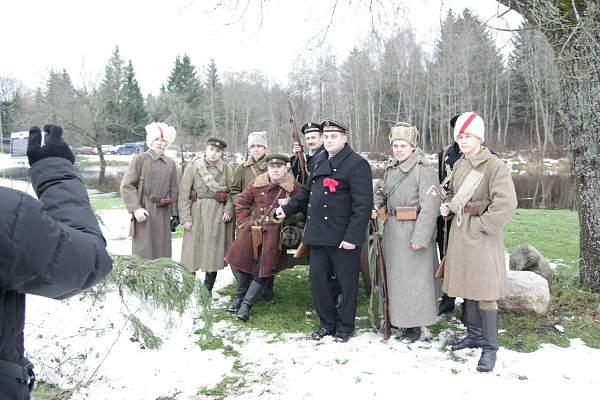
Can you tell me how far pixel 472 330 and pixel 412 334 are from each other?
565mm

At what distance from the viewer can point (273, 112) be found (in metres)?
58.5

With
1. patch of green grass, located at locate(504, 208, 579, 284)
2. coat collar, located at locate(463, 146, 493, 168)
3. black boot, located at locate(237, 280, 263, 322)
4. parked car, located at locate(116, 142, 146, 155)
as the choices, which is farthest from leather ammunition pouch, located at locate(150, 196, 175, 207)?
parked car, located at locate(116, 142, 146, 155)

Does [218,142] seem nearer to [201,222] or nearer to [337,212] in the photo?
[201,222]

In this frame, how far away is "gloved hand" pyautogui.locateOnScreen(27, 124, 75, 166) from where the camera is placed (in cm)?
174

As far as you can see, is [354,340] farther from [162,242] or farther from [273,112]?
[273,112]

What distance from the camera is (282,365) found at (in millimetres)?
4340

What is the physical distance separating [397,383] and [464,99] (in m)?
43.2

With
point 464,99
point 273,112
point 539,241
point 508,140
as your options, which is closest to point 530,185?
point 539,241

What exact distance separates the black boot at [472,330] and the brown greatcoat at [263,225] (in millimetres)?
2070

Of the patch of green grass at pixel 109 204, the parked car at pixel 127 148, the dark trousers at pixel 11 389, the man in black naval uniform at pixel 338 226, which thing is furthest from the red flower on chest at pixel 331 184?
the parked car at pixel 127 148

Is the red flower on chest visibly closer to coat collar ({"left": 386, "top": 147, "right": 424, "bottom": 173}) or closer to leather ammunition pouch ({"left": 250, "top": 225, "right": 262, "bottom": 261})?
coat collar ({"left": 386, "top": 147, "right": 424, "bottom": 173})

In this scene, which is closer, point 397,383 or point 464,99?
point 397,383

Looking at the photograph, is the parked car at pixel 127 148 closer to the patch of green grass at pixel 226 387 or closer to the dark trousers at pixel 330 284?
the dark trousers at pixel 330 284

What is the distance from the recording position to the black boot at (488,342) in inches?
163
